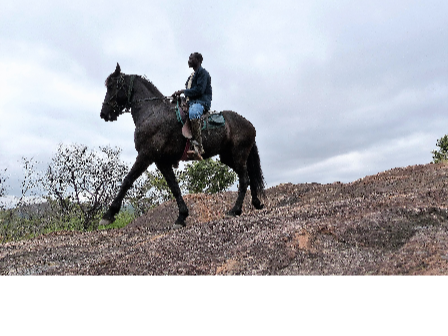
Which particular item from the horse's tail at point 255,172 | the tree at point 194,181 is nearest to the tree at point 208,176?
the tree at point 194,181

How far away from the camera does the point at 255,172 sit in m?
8.80

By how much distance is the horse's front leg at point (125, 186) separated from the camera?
7102 mm

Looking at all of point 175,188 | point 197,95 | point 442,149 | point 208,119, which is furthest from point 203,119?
point 442,149

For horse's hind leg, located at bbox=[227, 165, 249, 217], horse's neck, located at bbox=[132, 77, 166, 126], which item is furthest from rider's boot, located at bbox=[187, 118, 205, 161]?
horse's hind leg, located at bbox=[227, 165, 249, 217]

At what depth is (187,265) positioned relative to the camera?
4223 millimetres

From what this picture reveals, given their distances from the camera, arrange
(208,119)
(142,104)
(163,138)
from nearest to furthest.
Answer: (163,138) → (208,119) → (142,104)

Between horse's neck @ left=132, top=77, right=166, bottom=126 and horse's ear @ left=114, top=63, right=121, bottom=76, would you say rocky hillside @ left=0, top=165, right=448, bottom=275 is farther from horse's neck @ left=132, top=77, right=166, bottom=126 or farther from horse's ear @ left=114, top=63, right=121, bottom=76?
horse's ear @ left=114, top=63, right=121, bottom=76

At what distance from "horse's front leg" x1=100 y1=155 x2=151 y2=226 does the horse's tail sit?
2.52m

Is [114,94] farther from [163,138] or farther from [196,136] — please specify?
[196,136]

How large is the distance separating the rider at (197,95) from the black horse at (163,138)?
0.85ft

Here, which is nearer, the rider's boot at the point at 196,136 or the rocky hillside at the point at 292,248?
the rocky hillside at the point at 292,248

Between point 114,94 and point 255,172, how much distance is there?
3.60 meters

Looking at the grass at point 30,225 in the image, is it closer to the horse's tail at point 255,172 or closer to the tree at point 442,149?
the horse's tail at point 255,172
